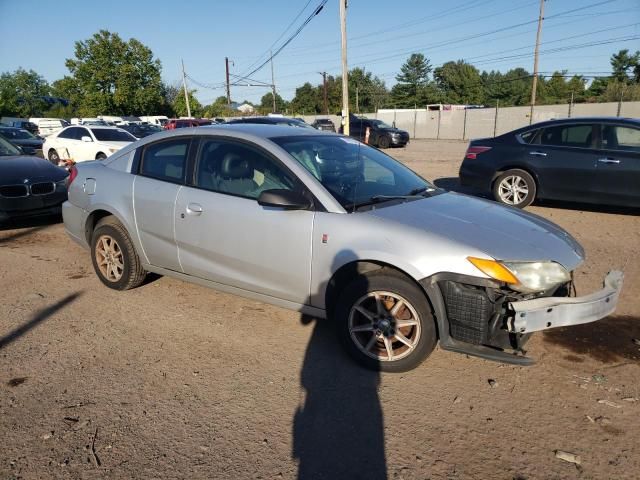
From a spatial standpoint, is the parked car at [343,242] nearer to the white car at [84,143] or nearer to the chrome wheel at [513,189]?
the chrome wheel at [513,189]

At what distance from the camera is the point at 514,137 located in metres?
8.42

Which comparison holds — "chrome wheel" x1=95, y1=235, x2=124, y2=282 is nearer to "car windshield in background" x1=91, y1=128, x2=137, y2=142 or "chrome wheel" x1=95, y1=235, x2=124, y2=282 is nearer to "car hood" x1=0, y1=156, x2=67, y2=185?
"car hood" x1=0, y1=156, x2=67, y2=185

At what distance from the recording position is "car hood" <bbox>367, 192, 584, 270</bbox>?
2961mm

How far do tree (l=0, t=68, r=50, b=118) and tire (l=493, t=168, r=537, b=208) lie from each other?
74.7 meters

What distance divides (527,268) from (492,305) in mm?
332

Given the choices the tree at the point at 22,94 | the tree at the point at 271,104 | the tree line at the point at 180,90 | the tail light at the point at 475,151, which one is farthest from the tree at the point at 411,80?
the tail light at the point at 475,151

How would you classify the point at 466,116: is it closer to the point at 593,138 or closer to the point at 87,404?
the point at 593,138

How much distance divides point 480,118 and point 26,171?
3584cm

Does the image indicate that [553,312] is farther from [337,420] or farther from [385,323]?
[337,420]

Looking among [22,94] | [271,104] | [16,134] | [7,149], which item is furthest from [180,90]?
[7,149]

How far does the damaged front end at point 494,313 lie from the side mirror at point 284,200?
101 centimetres

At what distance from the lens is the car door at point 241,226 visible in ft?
11.3

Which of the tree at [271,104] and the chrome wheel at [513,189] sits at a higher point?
the tree at [271,104]

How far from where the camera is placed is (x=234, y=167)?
3838 mm
